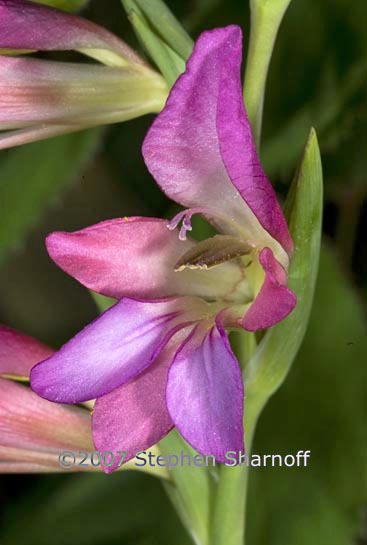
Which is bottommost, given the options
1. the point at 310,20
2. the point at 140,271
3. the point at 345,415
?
the point at 345,415

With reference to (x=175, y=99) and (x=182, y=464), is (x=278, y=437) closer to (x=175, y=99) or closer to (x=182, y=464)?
(x=182, y=464)

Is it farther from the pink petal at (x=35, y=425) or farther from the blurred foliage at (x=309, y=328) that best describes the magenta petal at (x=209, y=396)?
the blurred foliage at (x=309, y=328)

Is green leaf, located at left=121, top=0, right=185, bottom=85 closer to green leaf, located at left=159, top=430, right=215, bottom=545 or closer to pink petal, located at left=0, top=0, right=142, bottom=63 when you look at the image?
pink petal, located at left=0, top=0, right=142, bottom=63

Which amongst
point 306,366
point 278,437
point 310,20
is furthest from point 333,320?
point 310,20

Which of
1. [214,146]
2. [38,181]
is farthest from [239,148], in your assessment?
[38,181]

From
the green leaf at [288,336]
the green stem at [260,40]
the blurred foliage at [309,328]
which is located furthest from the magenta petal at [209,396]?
the blurred foliage at [309,328]

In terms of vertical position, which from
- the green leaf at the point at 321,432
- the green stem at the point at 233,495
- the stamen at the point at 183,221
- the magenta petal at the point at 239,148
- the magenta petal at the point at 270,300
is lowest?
the green leaf at the point at 321,432
